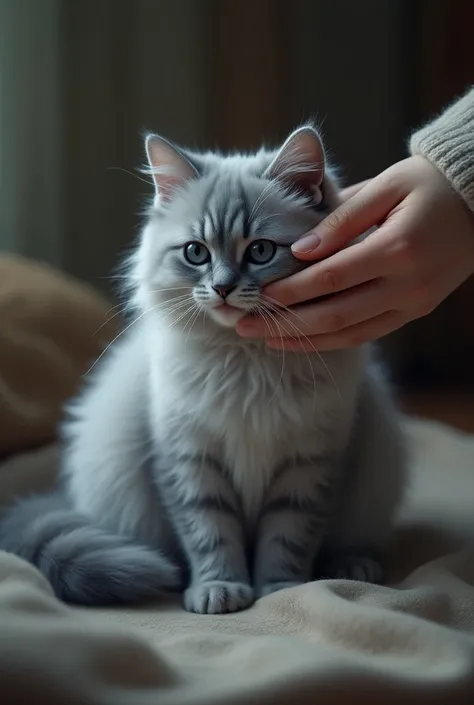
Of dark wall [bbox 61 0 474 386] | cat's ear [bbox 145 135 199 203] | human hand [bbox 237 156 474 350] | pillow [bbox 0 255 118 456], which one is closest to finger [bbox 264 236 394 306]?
human hand [bbox 237 156 474 350]

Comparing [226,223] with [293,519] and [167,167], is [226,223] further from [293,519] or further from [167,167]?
[293,519]

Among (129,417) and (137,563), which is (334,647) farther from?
(129,417)

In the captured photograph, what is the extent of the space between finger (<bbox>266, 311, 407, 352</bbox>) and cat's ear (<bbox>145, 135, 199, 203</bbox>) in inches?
12.1

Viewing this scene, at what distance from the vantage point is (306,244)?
4.05ft

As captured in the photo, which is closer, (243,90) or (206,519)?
(206,519)

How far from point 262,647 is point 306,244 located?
57cm

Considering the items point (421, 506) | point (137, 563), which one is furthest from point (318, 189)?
point (421, 506)

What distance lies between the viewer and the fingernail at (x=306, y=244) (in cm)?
123

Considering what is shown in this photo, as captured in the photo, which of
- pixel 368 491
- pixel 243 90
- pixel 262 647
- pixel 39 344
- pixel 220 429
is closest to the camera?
pixel 262 647

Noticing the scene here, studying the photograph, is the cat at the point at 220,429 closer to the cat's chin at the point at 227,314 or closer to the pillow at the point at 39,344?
the cat's chin at the point at 227,314

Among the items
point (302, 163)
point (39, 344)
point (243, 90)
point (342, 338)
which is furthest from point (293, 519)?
point (243, 90)

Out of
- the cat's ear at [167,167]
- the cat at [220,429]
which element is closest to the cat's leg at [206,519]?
the cat at [220,429]

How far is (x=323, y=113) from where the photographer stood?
3.39 meters

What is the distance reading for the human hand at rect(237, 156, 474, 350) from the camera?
3.92ft
